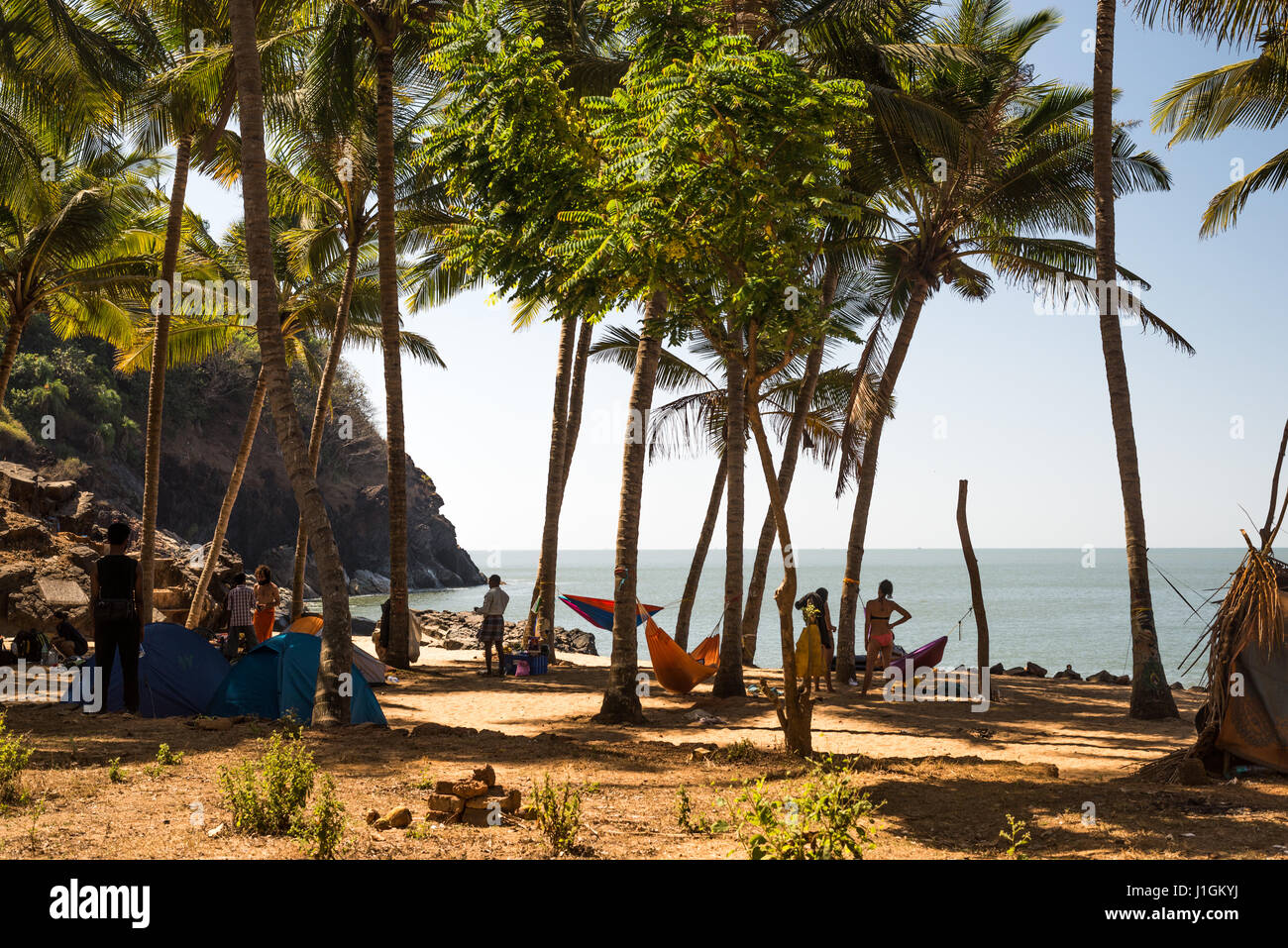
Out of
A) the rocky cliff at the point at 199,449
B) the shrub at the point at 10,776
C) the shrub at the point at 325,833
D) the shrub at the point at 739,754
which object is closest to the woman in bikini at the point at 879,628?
the shrub at the point at 739,754

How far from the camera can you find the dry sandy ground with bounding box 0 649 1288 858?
16.4ft

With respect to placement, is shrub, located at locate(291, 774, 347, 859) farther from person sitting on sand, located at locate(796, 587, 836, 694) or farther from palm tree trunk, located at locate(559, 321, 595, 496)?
palm tree trunk, located at locate(559, 321, 595, 496)

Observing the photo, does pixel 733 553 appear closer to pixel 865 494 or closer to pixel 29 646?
pixel 865 494

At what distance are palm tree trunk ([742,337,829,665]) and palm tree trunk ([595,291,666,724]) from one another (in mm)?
5281

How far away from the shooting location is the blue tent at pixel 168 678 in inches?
362

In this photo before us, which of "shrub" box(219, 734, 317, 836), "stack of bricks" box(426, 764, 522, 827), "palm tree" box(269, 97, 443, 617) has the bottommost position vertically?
"stack of bricks" box(426, 764, 522, 827)

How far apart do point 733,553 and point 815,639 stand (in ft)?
5.31

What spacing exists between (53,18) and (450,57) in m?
7.08

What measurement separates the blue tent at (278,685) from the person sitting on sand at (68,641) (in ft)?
21.8

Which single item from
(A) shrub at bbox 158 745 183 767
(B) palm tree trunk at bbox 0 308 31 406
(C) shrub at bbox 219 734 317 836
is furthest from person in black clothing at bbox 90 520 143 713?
(B) palm tree trunk at bbox 0 308 31 406

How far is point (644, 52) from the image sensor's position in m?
7.50

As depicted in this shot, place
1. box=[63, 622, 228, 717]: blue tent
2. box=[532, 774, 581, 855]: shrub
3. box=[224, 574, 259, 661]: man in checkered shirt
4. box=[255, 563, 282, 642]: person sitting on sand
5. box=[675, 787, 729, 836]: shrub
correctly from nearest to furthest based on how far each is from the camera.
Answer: box=[532, 774, 581, 855]: shrub → box=[675, 787, 729, 836]: shrub → box=[63, 622, 228, 717]: blue tent → box=[224, 574, 259, 661]: man in checkered shirt → box=[255, 563, 282, 642]: person sitting on sand

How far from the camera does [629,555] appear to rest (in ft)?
34.1
